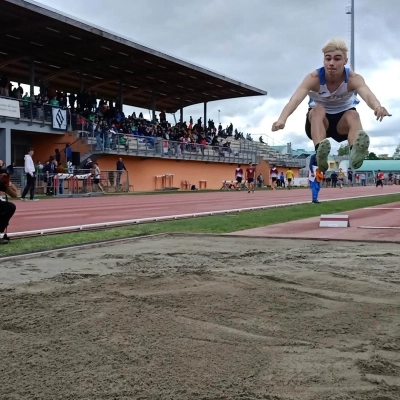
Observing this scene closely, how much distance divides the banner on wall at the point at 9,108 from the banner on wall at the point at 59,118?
9.24 ft

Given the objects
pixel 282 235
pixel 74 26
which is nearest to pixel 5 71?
pixel 74 26

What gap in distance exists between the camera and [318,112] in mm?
9328

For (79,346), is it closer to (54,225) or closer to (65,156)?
(54,225)

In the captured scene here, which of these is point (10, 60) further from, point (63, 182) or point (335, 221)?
point (335, 221)

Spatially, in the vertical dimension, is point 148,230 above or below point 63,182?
below

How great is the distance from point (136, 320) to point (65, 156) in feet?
90.7

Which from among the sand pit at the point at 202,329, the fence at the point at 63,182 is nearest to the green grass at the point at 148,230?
the sand pit at the point at 202,329

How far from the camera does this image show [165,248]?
281 inches

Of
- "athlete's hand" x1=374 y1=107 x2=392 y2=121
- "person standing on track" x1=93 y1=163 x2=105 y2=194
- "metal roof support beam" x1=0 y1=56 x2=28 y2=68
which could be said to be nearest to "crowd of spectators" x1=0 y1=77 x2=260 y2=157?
"metal roof support beam" x1=0 y1=56 x2=28 y2=68

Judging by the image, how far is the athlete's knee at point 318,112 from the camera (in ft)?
30.6

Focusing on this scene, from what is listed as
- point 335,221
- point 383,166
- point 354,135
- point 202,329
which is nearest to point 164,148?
point 335,221

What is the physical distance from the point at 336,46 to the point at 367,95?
0.96 metres

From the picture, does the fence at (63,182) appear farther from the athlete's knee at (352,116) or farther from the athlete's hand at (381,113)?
the athlete's hand at (381,113)

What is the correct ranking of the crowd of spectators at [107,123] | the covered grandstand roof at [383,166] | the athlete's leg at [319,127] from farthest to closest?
the covered grandstand roof at [383,166] → the crowd of spectators at [107,123] → the athlete's leg at [319,127]
